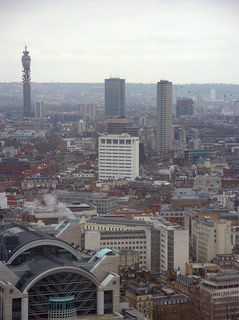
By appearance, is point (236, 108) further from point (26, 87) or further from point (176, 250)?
point (176, 250)

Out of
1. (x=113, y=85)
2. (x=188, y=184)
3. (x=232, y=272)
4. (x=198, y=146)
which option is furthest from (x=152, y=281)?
(x=113, y=85)

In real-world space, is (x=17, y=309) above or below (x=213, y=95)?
below

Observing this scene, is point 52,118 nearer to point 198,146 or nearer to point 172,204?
point 198,146

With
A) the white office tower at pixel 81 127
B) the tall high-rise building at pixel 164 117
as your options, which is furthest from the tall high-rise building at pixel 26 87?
the tall high-rise building at pixel 164 117

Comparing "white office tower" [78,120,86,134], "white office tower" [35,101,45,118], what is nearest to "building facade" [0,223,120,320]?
"white office tower" [78,120,86,134]

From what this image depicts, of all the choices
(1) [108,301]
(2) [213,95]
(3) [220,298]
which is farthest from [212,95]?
(1) [108,301]

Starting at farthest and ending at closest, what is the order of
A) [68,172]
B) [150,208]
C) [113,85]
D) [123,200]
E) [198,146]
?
1. [113,85]
2. [198,146]
3. [68,172]
4. [123,200]
5. [150,208]
